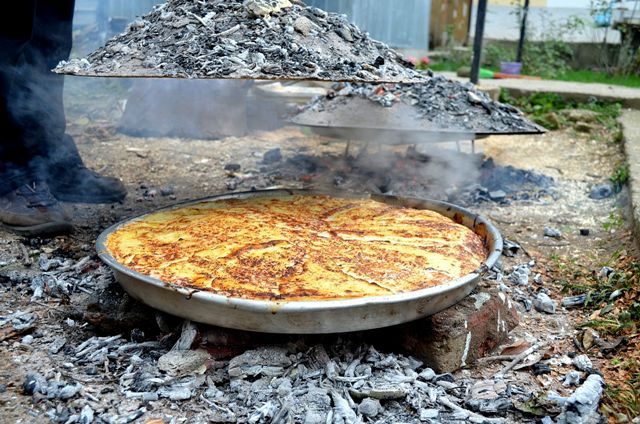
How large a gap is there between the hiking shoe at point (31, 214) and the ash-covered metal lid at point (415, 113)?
104 inches

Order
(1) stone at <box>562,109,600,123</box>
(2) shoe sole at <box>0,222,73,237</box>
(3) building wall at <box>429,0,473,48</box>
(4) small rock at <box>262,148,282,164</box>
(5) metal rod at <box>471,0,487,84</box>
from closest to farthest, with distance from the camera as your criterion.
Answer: (2) shoe sole at <box>0,222,73,237</box> < (4) small rock at <box>262,148,282,164</box> < (5) metal rod at <box>471,0,487,84</box> < (1) stone at <box>562,109,600,123</box> < (3) building wall at <box>429,0,473,48</box>

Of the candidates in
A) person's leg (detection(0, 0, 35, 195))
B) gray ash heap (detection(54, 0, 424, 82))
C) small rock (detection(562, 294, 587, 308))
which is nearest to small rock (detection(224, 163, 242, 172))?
person's leg (detection(0, 0, 35, 195))

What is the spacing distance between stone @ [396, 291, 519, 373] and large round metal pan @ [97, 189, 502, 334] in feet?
0.40

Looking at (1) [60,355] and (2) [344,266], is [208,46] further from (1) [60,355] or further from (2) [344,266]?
(1) [60,355]

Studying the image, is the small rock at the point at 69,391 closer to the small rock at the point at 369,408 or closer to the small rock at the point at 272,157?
the small rock at the point at 369,408

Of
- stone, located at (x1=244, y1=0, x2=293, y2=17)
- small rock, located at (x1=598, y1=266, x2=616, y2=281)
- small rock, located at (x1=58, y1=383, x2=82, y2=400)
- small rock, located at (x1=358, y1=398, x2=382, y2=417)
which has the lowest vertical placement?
small rock, located at (x1=598, y1=266, x2=616, y2=281)

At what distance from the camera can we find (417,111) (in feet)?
19.9

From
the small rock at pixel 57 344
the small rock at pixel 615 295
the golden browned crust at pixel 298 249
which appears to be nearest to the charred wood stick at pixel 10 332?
the small rock at pixel 57 344

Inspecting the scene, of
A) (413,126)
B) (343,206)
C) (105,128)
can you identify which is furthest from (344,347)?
Answer: (105,128)

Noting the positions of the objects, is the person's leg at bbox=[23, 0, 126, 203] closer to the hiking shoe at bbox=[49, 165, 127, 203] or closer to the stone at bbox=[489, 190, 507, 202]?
the hiking shoe at bbox=[49, 165, 127, 203]

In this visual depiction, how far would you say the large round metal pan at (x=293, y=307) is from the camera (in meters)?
2.53

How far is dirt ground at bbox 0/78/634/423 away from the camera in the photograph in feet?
10.1

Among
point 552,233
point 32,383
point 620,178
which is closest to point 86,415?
point 32,383

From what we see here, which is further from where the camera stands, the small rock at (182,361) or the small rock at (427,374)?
the small rock at (427,374)
